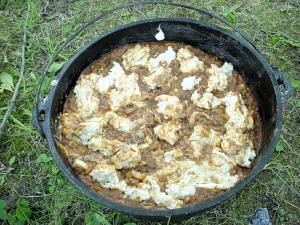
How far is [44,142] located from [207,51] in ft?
4.88

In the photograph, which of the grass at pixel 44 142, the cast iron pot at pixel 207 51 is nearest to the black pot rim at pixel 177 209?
the cast iron pot at pixel 207 51

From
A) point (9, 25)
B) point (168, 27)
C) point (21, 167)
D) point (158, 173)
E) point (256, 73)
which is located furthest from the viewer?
point (9, 25)

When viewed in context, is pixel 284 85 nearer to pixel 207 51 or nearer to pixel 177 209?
Result: pixel 207 51

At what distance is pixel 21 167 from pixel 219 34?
184cm

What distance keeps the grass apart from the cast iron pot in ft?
1.85

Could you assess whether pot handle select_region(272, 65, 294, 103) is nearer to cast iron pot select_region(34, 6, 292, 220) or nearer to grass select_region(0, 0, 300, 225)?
cast iron pot select_region(34, 6, 292, 220)

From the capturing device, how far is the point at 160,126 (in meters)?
2.70

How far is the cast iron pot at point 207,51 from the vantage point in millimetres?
2264

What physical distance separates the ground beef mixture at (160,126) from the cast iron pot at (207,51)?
6 centimetres

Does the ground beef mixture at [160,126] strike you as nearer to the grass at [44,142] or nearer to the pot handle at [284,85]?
the pot handle at [284,85]

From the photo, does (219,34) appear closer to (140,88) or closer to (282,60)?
(140,88)

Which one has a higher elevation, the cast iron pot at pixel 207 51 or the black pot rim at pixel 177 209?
the cast iron pot at pixel 207 51

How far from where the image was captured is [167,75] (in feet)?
9.60

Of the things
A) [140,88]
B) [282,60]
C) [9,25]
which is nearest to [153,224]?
[140,88]
